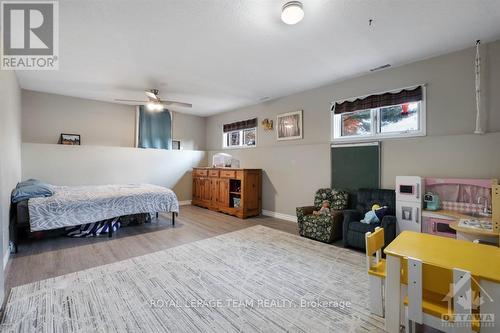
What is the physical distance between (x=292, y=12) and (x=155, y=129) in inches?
206

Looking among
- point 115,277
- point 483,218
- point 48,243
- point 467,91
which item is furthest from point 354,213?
point 48,243

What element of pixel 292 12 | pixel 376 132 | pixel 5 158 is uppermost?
pixel 292 12

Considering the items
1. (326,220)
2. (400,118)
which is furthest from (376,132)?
(326,220)

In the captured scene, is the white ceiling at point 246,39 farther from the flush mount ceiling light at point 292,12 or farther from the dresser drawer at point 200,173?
the dresser drawer at point 200,173

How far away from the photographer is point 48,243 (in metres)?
3.47

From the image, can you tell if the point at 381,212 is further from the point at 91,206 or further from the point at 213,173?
the point at 91,206

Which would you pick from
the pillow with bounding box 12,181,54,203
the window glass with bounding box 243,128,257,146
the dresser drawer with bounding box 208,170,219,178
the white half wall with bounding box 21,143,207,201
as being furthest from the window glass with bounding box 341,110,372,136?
the pillow with bounding box 12,181,54,203

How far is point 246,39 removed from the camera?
8.99 feet

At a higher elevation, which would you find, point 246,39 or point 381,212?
point 246,39

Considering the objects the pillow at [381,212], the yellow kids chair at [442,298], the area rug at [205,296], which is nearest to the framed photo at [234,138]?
the area rug at [205,296]

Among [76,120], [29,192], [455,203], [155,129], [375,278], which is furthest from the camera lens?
[155,129]

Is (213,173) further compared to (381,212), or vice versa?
(213,173)

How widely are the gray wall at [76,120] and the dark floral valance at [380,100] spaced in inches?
206

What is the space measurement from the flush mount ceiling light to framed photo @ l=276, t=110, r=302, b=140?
8.74ft
